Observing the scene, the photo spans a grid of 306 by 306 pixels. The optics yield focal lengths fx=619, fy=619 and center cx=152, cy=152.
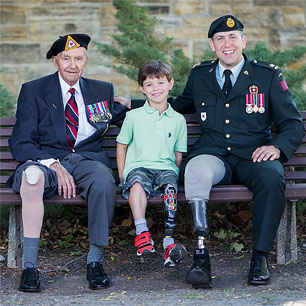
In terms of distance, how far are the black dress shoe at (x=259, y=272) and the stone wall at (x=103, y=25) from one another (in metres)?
3.91

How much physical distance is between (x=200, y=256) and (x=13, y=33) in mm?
4599

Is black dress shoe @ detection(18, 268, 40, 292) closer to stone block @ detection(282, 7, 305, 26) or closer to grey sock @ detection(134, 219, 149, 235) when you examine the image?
grey sock @ detection(134, 219, 149, 235)

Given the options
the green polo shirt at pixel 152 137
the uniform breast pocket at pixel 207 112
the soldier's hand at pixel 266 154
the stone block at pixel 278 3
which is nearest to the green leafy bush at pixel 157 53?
the uniform breast pocket at pixel 207 112

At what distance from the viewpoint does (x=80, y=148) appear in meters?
4.36

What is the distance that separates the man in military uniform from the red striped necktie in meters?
0.80

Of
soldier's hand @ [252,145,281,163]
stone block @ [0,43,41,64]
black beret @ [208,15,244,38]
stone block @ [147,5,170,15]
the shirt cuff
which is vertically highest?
stone block @ [147,5,170,15]

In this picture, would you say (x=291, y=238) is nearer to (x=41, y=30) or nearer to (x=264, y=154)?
(x=264, y=154)

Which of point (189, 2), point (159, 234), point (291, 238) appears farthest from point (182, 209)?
point (189, 2)

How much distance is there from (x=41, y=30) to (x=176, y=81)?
266 cm

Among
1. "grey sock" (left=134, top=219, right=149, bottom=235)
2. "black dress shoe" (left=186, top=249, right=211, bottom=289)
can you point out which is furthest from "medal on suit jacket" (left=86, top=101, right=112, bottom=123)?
"black dress shoe" (left=186, top=249, right=211, bottom=289)

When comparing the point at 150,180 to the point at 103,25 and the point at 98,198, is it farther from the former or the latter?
the point at 103,25

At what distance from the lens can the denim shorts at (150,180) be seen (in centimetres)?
398

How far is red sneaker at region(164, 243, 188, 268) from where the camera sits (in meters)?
3.71

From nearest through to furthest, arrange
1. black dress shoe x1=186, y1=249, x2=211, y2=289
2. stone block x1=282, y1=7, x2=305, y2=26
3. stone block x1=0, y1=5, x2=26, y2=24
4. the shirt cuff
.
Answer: black dress shoe x1=186, y1=249, x2=211, y2=289
the shirt cuff
stone block x1=0, y1=5, x2=26, y2=24
stone block x1=282, y1=7, x2=305, y2=26
